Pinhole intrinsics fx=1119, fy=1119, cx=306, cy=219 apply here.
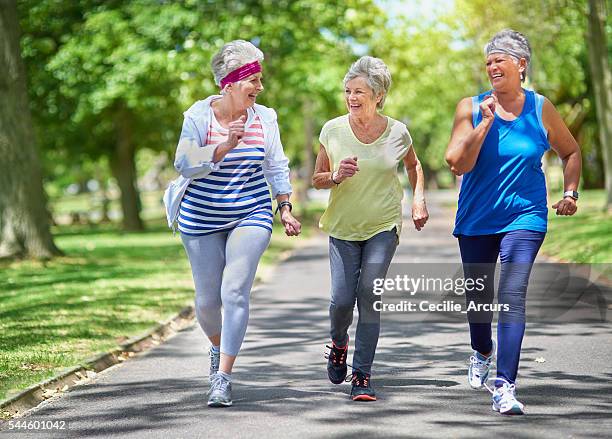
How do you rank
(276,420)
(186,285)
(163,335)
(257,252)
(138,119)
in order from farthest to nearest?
(138,119) → (186,285) → (163,335) → (257,252) → (276,420)

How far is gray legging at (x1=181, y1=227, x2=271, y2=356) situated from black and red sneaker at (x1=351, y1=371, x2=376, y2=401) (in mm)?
687

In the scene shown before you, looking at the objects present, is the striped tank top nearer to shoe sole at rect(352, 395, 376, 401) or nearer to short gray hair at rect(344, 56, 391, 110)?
short gray hair at rect(344, 56, 391, 110)

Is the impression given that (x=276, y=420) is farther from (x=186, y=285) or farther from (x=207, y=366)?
(x=186, y=285)

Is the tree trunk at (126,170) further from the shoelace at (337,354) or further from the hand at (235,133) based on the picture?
the hand at (235,133)

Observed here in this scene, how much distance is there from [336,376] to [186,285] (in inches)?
312

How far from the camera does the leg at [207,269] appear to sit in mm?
6262

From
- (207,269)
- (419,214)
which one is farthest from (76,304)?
(419,214)

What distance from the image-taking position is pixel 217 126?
621cm

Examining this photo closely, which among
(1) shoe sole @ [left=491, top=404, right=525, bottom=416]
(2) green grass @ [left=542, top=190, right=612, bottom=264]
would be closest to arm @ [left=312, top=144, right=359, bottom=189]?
(1) shoe sole @ [left=491, top=404, right=525, bottom=416]

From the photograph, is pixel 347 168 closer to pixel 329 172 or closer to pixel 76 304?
pixel 329 172

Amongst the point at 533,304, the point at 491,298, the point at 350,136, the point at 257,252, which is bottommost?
the point at 533,304

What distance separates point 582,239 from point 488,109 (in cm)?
1254

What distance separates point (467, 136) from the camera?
5.86m

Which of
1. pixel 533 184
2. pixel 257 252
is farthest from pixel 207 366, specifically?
pixel 533 184
